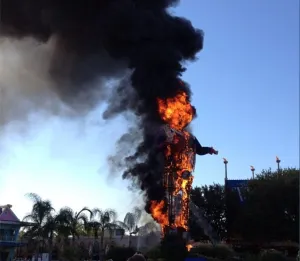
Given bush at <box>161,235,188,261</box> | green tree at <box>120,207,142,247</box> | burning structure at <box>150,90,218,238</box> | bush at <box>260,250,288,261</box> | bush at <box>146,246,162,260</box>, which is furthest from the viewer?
green tree at <box>120,207,142,247</box>

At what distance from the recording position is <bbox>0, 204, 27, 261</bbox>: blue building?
178 feet

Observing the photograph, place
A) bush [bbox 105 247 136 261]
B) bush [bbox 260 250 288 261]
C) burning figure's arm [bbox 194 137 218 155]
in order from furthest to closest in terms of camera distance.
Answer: burning figure's arm [bbox 194 137 218 155] < bush [bbox 105 247 136 261] < bush [bbox 260 250 288 261]

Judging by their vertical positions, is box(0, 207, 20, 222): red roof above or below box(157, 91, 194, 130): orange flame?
below

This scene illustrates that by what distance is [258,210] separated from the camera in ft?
181

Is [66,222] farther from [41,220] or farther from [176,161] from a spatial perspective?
[176,161]

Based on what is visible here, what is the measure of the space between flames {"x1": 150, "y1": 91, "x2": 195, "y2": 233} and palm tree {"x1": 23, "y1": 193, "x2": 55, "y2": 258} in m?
18.0

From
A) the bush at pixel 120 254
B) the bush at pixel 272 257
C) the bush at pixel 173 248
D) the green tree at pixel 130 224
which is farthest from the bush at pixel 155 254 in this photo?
the green tree at pixel 130 224

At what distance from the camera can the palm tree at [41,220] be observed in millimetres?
50062

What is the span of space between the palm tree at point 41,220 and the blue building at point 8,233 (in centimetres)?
325

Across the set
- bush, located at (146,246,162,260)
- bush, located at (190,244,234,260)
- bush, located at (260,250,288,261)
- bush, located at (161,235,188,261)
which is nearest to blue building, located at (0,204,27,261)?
bush, located at (146,246,162,260)

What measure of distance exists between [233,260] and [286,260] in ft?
12.8

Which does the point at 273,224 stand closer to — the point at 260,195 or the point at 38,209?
the point at 260,195

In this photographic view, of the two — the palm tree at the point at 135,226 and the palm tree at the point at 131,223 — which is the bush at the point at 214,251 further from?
the palm tree at the point at 131,223

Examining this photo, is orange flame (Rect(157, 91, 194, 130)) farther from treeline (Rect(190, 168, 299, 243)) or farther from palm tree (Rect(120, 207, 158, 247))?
treeline (Rect(190, 168, 299, 243))
